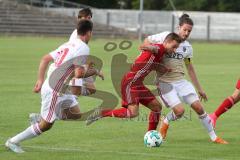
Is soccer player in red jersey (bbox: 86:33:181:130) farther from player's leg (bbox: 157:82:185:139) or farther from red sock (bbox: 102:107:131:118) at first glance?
player's leg (bbox: 157:82:185:139)

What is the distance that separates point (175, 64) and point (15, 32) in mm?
41877

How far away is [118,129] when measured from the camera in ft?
42.1

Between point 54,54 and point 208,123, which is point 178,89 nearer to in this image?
point 208,123

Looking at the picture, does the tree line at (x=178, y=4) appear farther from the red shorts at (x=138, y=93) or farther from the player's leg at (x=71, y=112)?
the player's leg at (x=71, y=112)

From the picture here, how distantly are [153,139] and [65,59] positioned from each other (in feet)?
6.15

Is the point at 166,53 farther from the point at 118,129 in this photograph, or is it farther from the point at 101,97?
the point at 101,97

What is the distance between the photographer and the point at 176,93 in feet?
37.3

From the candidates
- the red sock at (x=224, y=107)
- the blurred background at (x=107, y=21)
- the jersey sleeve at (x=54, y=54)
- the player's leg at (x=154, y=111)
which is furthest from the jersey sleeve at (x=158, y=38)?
the blurred background at (x=107, y=21)

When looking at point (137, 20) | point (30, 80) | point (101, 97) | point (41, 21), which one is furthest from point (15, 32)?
point (101, 97)

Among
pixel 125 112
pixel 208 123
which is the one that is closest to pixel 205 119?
pixel 208 123

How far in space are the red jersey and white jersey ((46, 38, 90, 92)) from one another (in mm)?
1401

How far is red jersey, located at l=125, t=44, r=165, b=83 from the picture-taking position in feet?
36.0

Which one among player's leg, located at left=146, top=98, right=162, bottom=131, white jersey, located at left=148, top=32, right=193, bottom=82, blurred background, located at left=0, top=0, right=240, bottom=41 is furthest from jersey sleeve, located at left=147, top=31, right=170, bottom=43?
blurred background, located at left=0, top=0, right=240, bottom=41

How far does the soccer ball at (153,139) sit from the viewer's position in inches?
423
